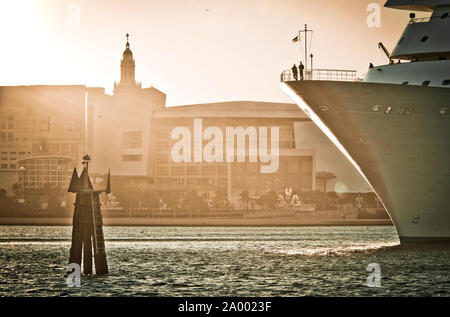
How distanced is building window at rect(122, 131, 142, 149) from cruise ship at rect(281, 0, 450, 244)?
145 m

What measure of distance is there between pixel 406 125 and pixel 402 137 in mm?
744

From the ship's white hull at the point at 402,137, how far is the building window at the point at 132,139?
145 m

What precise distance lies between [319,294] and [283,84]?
16732 mm

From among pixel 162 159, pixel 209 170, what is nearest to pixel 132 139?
pixel 162 159

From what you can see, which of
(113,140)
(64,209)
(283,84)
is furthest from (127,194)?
(283,84)

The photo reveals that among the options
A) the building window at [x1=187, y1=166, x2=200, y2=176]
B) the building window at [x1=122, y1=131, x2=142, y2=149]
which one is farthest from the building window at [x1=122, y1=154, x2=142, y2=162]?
the building window at [x1=187, y1=166, x2=200, y2=176]

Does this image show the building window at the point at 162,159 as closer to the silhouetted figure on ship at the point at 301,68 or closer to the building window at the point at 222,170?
the building window at the point at 222,170

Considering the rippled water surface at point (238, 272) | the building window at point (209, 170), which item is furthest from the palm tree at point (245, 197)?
the rippled water surface at point (238, 272)

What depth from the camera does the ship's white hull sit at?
162 ft

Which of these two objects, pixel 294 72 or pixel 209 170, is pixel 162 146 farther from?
pixel 294 72

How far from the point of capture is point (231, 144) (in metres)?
190

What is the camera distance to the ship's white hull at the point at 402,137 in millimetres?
49469
